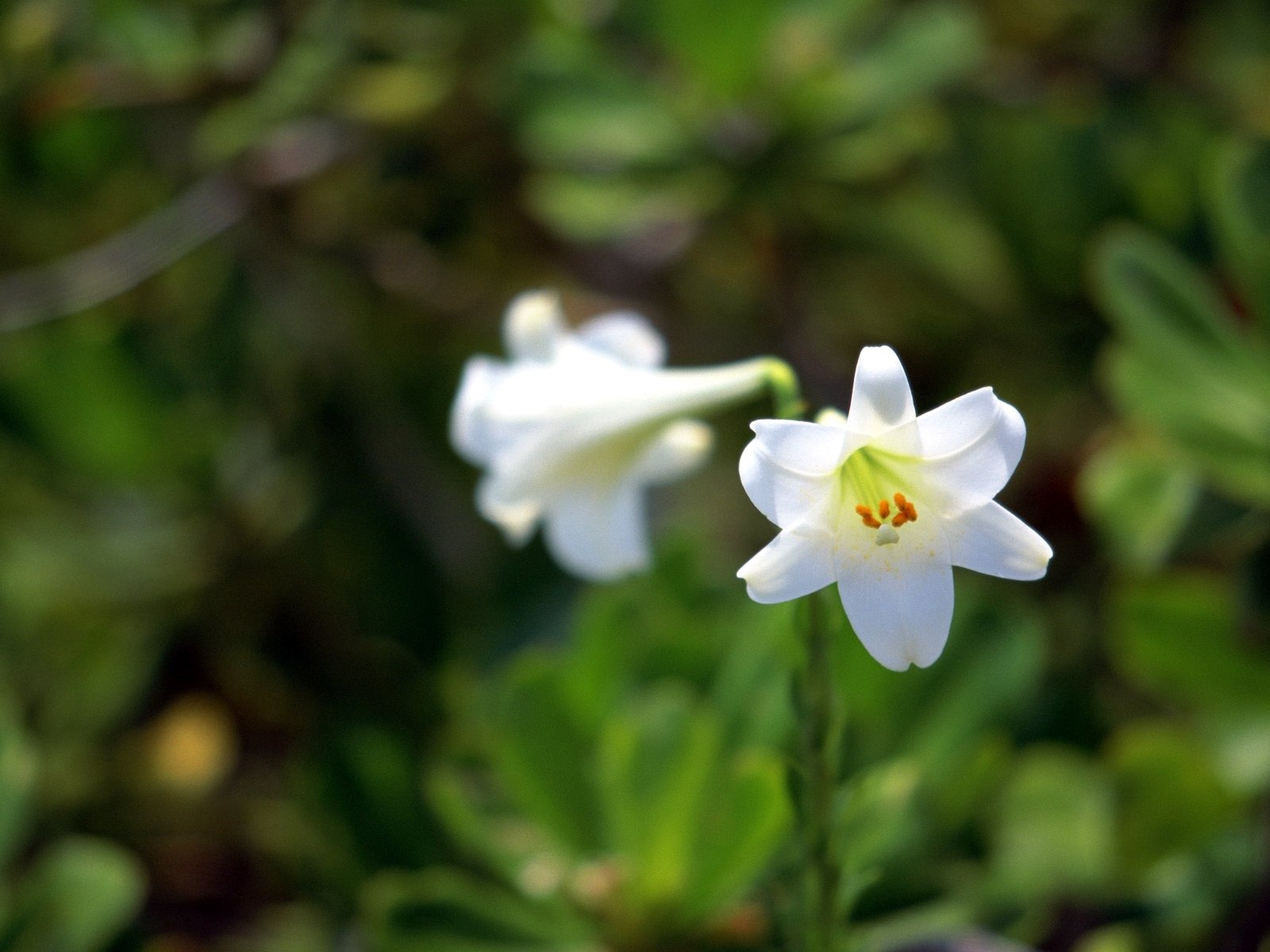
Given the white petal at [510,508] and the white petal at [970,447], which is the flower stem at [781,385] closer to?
the white petal at [970,447]

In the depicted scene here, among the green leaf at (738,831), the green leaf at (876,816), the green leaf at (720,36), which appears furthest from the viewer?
the green leaf at (720,36)

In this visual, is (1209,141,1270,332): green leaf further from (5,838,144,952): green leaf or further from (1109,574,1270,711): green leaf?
(5,838,144,952): green leaf

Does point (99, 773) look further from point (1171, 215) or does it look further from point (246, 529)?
point (1171, 215)

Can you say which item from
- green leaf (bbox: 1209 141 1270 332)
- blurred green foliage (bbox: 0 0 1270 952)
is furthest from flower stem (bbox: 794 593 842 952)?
green leaf (bbox: 1209 141 1270 332)

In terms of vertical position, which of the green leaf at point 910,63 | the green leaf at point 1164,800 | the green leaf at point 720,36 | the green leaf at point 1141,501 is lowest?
the green leaf at point 1164,800

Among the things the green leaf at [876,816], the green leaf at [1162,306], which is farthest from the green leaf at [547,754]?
the green leaf at [1162,306]

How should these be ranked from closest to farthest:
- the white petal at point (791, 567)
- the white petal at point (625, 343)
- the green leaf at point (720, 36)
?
the white petal at point (791, 567)
the white petal at point (625, 343)
the green leaf at point (720, 36)

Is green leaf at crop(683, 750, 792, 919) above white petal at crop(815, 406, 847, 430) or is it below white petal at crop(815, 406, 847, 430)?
below

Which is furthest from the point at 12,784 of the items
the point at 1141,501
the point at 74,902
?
the point at 1141,501
